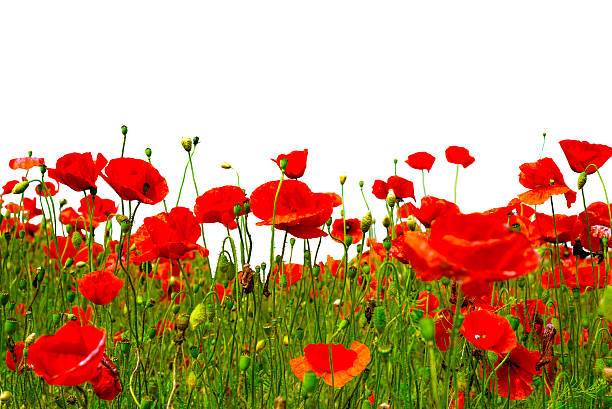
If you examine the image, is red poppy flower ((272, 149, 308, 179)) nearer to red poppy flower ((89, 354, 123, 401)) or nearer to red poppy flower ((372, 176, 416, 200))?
red poppy flower ((372, 176, 416, 200))

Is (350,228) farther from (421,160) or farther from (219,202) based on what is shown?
(219,202)

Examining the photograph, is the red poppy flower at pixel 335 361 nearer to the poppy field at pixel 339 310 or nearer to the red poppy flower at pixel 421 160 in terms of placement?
the poppy field at pixel 339 310

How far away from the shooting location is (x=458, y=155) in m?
2.19

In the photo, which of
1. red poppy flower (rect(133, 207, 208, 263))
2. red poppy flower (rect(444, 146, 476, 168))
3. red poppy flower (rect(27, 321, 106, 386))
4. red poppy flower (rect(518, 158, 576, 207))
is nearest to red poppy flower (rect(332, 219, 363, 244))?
red poppy flower (rect(444, 146, 476, 168))

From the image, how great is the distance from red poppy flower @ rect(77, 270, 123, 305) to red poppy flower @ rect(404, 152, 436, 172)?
1.25 meters

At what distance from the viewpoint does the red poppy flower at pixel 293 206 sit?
1.38 meters

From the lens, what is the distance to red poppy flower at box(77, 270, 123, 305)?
133cm

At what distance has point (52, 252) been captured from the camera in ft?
8.39

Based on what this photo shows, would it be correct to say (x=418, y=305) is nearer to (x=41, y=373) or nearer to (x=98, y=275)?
(x=98, y=275)

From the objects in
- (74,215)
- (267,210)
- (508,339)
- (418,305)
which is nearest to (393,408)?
(418,305)

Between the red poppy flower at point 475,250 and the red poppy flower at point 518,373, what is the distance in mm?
748

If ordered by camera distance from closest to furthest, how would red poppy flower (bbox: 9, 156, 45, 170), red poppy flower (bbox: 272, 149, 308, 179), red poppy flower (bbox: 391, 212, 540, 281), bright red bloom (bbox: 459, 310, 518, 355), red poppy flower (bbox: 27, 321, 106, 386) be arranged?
red poppy flower (bbox: 391, 212, 540, 281) → red poppy flower (bbox: 27, 321, 106, 386) → bright red bloom (bbox: 459, 310, 518, 355) → red poppy flower (bbox: 272, 149, 308, 179) → red poppy flower (bbox: 9, 156, 45, 170)

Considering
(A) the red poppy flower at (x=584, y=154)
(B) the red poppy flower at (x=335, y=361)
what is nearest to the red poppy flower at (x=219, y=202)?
(B) the red poppy flower at (x=335, y=361)

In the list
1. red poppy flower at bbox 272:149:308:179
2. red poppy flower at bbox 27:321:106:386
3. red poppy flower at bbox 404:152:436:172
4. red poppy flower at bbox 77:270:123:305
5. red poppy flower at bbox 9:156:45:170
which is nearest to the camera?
red poppy flower at bbox 27:321:106:386
